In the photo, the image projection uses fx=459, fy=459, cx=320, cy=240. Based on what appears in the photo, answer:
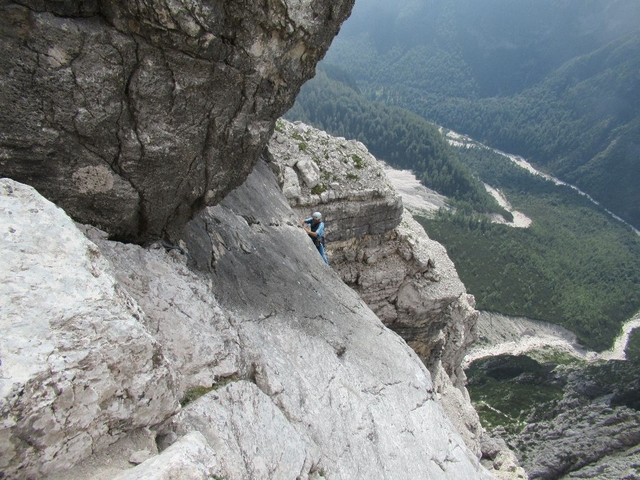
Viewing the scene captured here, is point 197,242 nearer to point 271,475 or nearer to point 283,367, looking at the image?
point 283,367

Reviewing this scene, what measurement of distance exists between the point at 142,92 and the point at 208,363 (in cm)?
524

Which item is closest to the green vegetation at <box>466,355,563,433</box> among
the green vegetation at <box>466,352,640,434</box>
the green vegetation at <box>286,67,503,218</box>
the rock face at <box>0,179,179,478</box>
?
the green vegetation at <box>466,352,640,434</box>

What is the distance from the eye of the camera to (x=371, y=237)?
25203 millimetres

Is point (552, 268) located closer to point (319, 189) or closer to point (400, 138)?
point (400, 138)

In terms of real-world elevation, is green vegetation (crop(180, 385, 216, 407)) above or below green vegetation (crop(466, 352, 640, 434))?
below

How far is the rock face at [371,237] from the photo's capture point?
22984mm

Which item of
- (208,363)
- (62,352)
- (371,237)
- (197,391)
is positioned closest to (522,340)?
(371,237)

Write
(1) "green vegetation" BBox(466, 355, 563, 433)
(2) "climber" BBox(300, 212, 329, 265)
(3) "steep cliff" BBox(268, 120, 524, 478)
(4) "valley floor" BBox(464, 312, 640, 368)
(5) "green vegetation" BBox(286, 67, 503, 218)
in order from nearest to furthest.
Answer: (2) "climber" BBox(300, 212, 329, 265)
(3) "steep cliff" BBox(268, 120, 524, 478)
(1) "green vegetation" BBox(466, 355, 563, 433)
(4) "valley floor" BBox(464, 312, 640, 368)
(5) "green vegetation" BBox(286, 67, 503, 218)

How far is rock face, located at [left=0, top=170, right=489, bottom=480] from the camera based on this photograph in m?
5.62

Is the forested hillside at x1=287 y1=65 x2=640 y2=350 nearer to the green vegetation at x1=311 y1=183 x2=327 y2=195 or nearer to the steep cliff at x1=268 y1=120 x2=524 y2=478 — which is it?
the steep cliff at x1=268 y1=120 x2=524 y2=478

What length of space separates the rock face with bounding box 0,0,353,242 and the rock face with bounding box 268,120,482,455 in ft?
36.7

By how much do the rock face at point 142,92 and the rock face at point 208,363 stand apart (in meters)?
1.39

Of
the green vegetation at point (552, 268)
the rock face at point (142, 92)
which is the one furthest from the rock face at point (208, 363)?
the green vegetation at point (552, 268)

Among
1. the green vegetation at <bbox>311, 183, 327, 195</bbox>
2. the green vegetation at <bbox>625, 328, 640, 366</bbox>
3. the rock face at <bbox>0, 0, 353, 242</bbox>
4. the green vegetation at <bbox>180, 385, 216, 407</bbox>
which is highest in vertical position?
the green vegetation at <bbox>625, 328, 640, 366</bbox>
